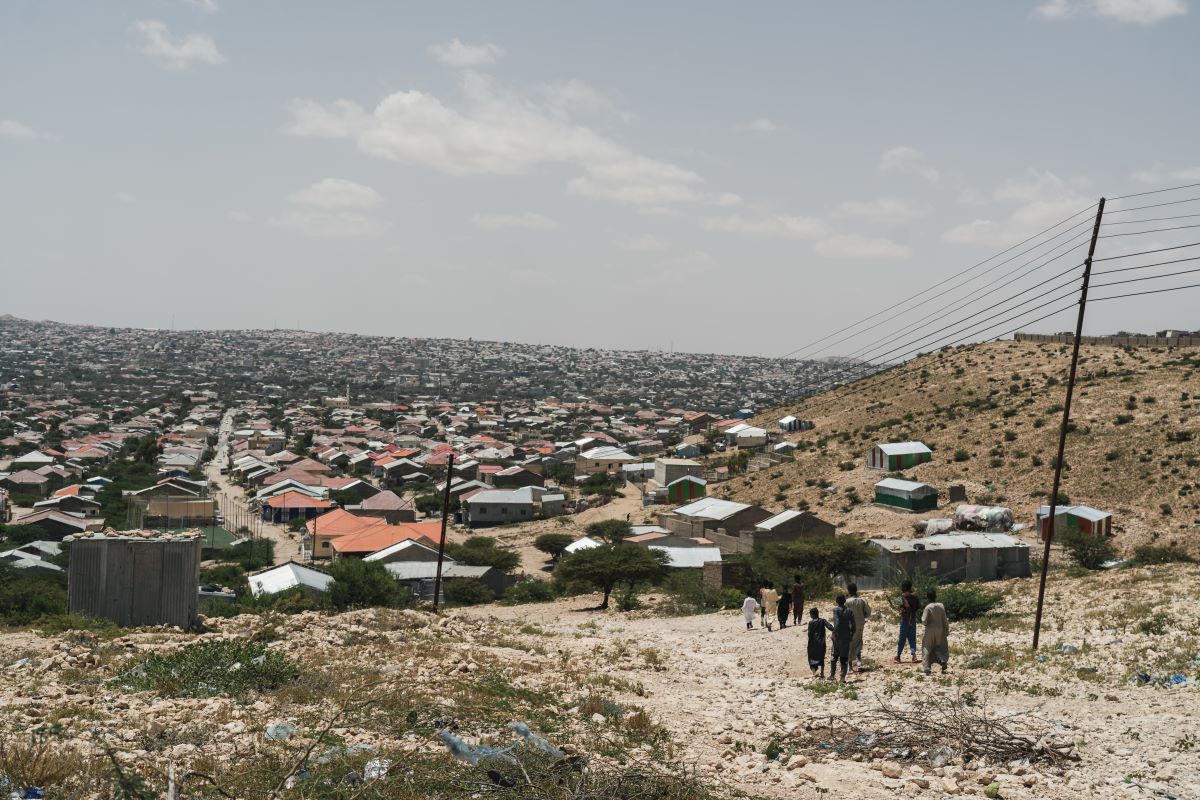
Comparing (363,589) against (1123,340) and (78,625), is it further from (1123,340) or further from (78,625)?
(1123,340)

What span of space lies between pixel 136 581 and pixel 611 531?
100 ft

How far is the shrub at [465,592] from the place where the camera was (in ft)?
110

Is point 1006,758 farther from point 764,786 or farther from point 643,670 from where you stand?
point 643,670

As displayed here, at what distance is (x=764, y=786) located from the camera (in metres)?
8.62

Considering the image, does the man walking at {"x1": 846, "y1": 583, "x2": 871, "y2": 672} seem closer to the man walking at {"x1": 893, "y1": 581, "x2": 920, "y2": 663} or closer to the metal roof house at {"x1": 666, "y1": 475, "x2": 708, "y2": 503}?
the man walking at {"x1": 893, "y1": 581, "x2": 920, "y2": 663}

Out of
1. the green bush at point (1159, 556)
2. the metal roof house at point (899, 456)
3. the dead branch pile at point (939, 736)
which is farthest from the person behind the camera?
the metal roof house at point (899, 456)

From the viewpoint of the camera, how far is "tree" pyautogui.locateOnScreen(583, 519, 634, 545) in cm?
4450

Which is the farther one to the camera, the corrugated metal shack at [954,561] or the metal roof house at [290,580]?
the corrugated metal shack at [954,561]

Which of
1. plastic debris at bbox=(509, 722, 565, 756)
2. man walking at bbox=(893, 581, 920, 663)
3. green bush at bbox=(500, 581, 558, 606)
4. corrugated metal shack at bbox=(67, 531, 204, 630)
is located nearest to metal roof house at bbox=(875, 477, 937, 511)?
green bush at bbox=(500, 581, 558, 606)

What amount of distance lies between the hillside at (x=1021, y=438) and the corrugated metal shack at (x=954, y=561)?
7.84 m

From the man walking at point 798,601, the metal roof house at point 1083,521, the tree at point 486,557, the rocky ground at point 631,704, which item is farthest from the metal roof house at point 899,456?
the man walking at point 798,601

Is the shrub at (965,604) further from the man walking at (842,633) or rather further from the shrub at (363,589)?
the shrub at (363,589)

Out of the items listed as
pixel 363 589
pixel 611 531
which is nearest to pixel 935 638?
pixel 363 589

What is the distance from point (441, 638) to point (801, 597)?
7496mm
